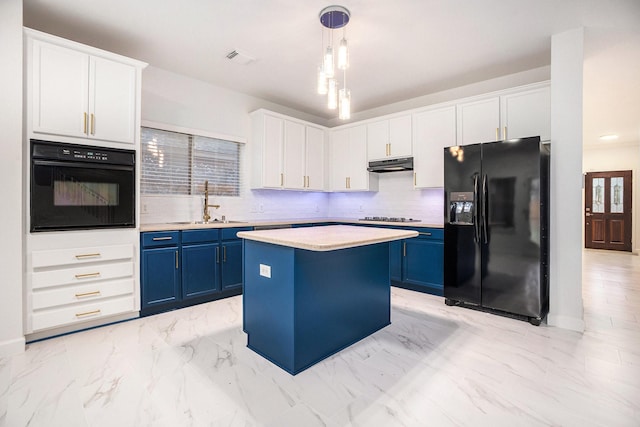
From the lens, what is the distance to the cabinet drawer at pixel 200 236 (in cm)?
349

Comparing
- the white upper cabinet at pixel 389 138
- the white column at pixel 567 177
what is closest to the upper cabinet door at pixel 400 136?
the white upper cabinet at pixel 389 138

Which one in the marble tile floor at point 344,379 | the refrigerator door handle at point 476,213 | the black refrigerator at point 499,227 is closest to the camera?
the marble tile floor at point 344,379

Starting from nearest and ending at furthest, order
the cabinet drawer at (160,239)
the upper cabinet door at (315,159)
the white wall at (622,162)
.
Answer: the cabinet drawer at (160,239) < the upper cabinet door at (315,159) < the white wall at (622,162)

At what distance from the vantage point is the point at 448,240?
3584 mm

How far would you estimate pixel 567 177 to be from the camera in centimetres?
297

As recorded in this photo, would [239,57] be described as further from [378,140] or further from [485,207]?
[485,207]

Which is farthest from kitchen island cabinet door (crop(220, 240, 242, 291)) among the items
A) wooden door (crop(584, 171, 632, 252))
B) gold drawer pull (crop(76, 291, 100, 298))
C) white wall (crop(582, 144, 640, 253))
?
wooden door (crop(584, 171, 632, 252))

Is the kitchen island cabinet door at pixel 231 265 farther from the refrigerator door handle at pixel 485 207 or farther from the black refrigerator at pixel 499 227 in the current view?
the refrigerator door handle at pixel 485 207

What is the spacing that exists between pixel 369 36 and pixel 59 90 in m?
2.75

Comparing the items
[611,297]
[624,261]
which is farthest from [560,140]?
[624,261]

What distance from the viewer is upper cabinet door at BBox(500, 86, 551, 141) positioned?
3420 mm

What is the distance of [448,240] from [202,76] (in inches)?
143

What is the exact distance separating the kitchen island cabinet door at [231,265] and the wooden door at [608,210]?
9.11 m

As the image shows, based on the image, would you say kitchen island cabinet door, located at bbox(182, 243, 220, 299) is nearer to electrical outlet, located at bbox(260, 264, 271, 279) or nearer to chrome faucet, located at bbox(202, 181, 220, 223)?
chrome faucet, located at bbox(202, 181, 220, 223)
